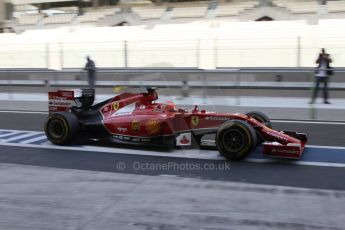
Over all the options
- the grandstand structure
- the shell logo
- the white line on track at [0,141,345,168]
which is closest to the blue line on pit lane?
the white line on track at [0,141,345,168]

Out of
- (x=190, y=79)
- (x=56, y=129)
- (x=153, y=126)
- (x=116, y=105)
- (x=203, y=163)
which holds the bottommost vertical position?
(x=203, y=163)

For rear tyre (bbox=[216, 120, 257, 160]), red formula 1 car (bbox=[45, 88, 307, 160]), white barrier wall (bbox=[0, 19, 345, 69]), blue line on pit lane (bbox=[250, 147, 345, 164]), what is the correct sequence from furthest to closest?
white barrier wall (bbox=[0, 19, 345, 69]) < blue line on pit lane (bbox=[250, 147, 345, 164]) < red formula 1 car (bbox=[45, 88, 307, 160]) < rear tyre (bbox=[216, 120, 257, 160])

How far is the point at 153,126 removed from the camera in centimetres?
752

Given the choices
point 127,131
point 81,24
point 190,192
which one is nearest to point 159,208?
point 190,192

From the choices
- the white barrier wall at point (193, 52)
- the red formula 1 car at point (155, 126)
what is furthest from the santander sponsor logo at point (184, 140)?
the white barrier wall at point (193, 52)

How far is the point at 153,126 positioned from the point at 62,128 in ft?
5.75

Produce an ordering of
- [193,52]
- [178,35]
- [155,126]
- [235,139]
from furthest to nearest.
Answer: [178,35] < [193,52] < [155,126] < [235,139]

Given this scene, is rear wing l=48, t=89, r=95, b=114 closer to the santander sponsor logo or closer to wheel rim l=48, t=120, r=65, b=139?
wheel rim l=48, t=120, r=65, b=139

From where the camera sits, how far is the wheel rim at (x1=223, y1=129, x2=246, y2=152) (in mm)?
6845

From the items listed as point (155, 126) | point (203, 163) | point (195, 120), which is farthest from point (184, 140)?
point (203, 163)

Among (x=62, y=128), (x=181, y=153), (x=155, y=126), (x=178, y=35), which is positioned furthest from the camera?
(x=178, y=35)

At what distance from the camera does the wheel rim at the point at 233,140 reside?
684 cm

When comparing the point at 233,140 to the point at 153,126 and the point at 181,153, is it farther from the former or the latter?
the point at 153,126

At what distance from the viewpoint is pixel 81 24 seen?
4247 centimetres
